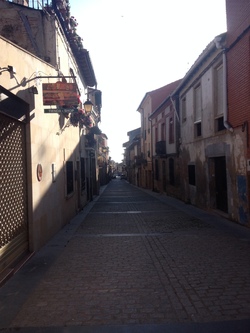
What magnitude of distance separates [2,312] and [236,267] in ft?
12.4

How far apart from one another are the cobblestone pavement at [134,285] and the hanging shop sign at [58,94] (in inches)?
130

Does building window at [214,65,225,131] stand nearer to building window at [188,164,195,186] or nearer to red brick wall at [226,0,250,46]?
red brick wall at [226,0,250,46]

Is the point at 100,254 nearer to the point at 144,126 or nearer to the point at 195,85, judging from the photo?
the point at 195,85

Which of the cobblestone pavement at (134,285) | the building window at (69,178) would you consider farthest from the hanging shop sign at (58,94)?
the building window at (69,178)

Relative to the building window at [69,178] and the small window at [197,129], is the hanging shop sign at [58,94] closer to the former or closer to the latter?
the building window at [69,178]

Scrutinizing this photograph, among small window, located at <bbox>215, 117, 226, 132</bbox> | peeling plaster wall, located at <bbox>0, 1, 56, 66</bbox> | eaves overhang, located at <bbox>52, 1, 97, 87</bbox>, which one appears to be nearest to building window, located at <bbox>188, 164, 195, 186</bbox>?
small window, located at <bbox>215, 117, 226, 132</bbox>

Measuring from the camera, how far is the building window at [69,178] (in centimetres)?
1117

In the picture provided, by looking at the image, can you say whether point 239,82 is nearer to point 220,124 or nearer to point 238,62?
point 238,62

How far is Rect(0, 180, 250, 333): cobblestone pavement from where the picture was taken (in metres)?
3.72

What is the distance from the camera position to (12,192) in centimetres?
595

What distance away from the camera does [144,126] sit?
36406mm

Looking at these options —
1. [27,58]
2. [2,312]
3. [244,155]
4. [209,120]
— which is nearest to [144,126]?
[209,120]

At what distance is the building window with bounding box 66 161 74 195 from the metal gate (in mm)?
4448

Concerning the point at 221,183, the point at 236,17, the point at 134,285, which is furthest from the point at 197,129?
the point at 134,285
